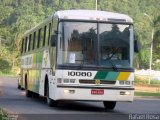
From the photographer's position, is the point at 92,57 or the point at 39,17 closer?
the point at 92,57

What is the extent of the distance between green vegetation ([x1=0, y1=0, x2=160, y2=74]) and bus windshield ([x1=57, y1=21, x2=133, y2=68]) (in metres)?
70.5

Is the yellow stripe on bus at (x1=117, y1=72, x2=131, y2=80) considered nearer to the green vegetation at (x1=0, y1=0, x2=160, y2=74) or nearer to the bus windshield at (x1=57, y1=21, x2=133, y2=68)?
the bus windshield at (x1=57, y1=21, x2=133, y2=68)

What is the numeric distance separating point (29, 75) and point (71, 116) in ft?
37.0

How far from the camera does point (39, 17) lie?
387ft

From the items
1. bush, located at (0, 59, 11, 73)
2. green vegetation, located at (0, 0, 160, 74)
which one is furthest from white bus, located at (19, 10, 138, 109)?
green vegetation, located at (0, 0, 160, 74)

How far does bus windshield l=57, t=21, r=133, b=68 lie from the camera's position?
1941cm

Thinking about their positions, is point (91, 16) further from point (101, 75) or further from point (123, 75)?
point (123, 75)

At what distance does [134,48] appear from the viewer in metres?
19.8

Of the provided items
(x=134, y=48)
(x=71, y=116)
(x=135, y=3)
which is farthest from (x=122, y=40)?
(x=135, y=3)

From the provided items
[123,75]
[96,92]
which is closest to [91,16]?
[123,75]

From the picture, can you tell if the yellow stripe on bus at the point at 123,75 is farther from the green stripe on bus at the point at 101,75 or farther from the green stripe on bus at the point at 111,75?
the green stripe on bus at the point at 101,75

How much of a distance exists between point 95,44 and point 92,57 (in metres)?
0.49

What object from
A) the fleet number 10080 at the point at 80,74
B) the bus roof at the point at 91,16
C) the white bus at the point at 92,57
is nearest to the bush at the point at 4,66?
the white bus at the point at 92,57

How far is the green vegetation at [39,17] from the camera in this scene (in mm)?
94312
